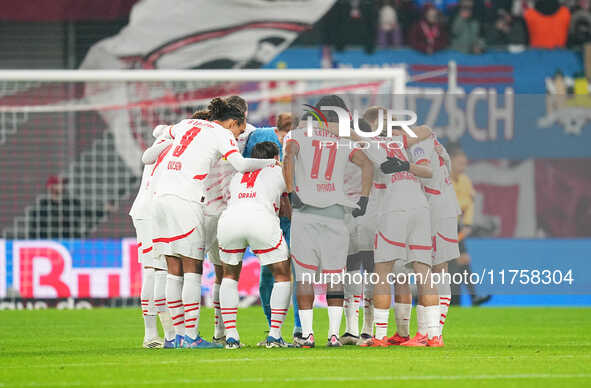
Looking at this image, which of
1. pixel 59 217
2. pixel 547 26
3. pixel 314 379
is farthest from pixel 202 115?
pixel 547 26

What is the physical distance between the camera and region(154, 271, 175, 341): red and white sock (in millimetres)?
9828

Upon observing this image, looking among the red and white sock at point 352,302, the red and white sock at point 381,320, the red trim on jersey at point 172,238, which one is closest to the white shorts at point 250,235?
the red trim on jersey at point 172,238

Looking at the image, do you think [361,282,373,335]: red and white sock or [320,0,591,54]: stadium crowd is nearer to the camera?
[361,282,373,335]: red and white sock

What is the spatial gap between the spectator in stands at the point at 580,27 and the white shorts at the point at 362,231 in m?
13.8

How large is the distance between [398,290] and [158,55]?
12.8 meters

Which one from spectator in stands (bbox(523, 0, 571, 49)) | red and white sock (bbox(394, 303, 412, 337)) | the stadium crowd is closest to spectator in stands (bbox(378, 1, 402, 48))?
the stadium crowd

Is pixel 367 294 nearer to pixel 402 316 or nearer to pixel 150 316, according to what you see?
pixel 402 316

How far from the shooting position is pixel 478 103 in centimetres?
1593

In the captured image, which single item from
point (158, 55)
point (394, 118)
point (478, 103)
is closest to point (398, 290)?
point (394, 118)

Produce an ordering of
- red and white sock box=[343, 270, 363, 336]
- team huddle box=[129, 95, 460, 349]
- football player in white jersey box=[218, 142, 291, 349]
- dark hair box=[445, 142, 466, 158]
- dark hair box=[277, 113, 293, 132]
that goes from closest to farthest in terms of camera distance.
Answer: football player in white jersey box=[218, 142, 291, 349] < team huddle box=[129, 95, 460, 349] < red and white sock box=[343, 270, 363, 336] < dark hair box=[277, 113, 293, 132] < dark hair box=[445, 142, 466, 158]

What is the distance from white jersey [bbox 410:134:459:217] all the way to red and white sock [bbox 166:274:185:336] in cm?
219

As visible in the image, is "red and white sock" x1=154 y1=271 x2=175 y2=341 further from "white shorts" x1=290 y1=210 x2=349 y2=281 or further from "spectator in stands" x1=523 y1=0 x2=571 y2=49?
"spectator in stands" x1=523 y1=0 x2=571 y2=49

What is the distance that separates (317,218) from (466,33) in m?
13.6

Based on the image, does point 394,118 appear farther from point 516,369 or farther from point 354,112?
point 516,369
